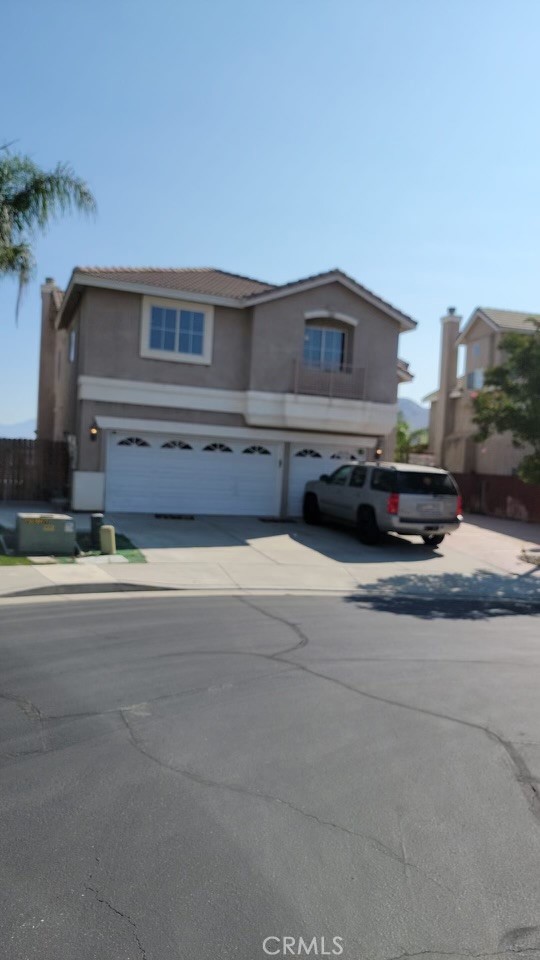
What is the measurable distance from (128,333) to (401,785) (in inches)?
653

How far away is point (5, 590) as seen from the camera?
10.5 metres

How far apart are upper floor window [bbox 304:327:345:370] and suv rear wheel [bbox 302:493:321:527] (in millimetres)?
3709

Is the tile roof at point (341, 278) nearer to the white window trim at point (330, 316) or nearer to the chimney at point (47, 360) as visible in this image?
the white window trim at point (330, 316)

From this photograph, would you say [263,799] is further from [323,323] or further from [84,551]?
[323,323]

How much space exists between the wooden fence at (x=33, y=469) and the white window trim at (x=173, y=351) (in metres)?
4.22

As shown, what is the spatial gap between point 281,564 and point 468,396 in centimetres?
1889

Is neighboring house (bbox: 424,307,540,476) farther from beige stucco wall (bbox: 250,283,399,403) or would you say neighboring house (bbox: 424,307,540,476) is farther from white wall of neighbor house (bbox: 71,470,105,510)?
white wall of neighbor house (bbox: 71,470,105,510)

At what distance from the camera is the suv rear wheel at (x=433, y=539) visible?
57.7ft

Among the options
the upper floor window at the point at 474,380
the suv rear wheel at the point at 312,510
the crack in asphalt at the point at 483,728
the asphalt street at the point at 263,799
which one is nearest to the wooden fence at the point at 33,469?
the suv rear wheel at the point at 312,510

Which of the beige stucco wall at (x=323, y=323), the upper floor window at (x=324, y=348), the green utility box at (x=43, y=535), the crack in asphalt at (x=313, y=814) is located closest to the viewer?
the crack in asphalt at (x=313, y=814)

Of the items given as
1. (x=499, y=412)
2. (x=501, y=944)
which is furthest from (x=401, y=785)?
(x=499, y=412)

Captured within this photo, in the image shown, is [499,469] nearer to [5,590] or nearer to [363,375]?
[363,375]

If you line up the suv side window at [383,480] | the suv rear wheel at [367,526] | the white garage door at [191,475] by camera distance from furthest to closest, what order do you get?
the white garage door at [191,475]
the suv rear wheel at [367,526]
the suv side window at [383,480]

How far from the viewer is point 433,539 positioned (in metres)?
17.9
